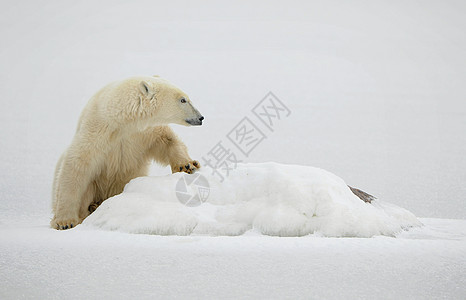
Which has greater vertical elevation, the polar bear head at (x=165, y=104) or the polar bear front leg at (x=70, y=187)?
the polar bear head at (x=165, y=104)

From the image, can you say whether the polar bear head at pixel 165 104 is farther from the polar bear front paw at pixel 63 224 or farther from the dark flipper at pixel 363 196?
the dark flipper at pixel 363 196

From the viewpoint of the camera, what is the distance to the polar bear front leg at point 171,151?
3.67 meters

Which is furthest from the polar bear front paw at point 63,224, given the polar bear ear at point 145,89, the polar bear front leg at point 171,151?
the polar bear ear at point 145,89

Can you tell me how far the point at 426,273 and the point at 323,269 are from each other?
48 centimetres

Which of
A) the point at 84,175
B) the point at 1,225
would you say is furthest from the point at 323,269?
the point at 1,225

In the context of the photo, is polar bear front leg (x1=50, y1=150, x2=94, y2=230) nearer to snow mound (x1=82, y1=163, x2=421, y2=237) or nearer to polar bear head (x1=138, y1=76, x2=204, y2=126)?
snow mound (x1=82, y1=163, x2=421, y2=237)

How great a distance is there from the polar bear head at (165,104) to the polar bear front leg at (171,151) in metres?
0.24

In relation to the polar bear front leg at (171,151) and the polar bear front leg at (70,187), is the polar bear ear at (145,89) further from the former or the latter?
the polar bear front leg at (70,187)

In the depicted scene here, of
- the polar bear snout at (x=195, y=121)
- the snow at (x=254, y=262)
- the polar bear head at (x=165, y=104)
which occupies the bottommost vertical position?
the snow at (x=254, y=262)

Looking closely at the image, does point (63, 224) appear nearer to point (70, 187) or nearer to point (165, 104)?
point (70, 187)

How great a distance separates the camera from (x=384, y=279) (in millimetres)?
2330

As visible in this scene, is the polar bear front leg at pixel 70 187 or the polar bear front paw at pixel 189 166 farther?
the polar bear front paw at pixel 189 166

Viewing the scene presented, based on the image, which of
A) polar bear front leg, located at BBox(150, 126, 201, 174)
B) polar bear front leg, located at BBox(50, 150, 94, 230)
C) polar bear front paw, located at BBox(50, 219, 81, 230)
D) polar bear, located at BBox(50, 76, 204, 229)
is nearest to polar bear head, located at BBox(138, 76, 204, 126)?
polar bear, located at BBox(50, 76, 204, 229)

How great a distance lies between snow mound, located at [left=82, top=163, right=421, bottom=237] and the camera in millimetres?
2893
